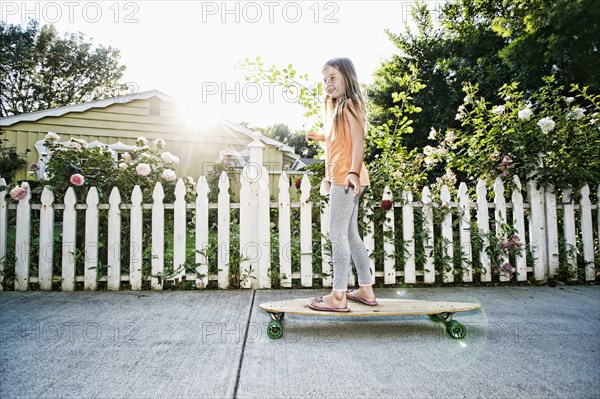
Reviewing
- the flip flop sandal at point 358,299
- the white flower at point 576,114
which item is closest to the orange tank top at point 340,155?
the flip flop sandal at point 358,299

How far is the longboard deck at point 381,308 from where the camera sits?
77.0 inches

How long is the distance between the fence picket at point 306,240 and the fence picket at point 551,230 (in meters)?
2.46

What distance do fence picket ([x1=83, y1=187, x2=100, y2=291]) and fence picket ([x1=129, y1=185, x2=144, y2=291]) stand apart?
0.32 m

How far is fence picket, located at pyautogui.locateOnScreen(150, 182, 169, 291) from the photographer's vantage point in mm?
3127

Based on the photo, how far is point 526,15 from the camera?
26.3ft

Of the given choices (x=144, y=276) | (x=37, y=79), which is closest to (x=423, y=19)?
(x=144, y=276)

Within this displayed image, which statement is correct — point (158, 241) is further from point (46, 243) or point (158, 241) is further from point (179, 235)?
point (46, 243)

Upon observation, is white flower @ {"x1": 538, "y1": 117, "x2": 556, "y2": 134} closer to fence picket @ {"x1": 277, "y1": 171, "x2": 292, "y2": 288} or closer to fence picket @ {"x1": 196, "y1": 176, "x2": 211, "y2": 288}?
fence picket @ {"x1": 277, "y1": 171, "x2": 292, "y2": 288}

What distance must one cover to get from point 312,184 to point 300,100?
3.03ft

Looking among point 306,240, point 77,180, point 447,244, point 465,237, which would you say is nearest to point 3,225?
point 77,180

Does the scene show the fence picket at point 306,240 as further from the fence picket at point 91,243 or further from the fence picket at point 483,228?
the fence picket at point 91,243

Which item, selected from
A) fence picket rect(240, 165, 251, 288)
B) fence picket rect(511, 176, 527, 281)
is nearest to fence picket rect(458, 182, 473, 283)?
fence picket rect(511, 176, 527, 281)

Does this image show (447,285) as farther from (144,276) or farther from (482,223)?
(144,276)

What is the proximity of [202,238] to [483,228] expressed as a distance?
283 centimetres
